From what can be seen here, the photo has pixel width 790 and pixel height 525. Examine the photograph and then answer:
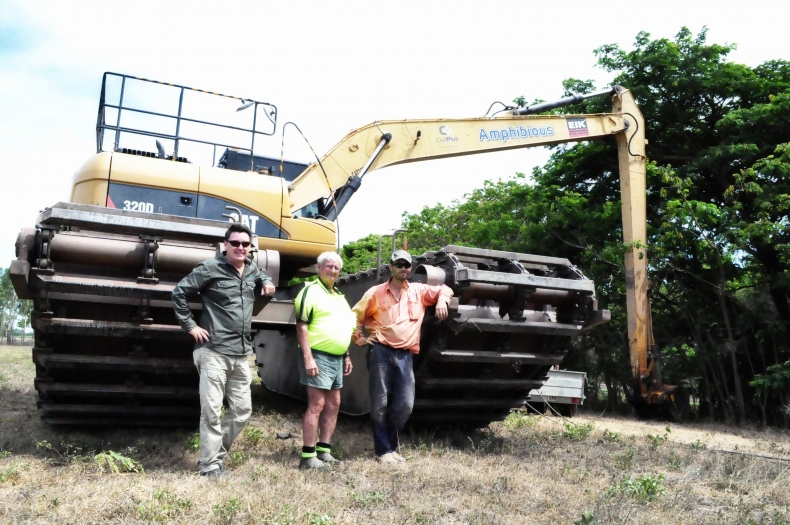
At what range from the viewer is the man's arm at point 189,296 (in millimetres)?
5016

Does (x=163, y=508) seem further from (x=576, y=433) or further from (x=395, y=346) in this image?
(x=576, y=433)

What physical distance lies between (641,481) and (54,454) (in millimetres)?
4418

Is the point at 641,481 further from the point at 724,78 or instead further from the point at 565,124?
the point at 724,78

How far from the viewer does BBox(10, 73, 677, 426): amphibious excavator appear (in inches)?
211

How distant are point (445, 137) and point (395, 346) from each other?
17.1ft

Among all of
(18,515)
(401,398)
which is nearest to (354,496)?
(401,398)

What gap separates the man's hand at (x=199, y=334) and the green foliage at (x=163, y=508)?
1.12 m

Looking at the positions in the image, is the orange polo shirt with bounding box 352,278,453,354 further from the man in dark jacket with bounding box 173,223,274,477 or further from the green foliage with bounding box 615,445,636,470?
the green foliage with bounding box 615,445,636,470

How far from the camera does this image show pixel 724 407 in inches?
509

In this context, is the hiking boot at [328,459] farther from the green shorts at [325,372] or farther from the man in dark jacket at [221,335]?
the man in dark jacket at [221,335]

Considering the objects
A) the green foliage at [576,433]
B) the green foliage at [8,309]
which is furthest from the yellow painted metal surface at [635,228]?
the green foliage at [8,309]

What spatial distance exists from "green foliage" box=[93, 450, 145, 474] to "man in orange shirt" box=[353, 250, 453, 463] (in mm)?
1799

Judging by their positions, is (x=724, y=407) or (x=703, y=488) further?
(x=724, y=407)

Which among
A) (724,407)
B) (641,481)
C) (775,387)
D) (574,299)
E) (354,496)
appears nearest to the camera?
(354,496)
